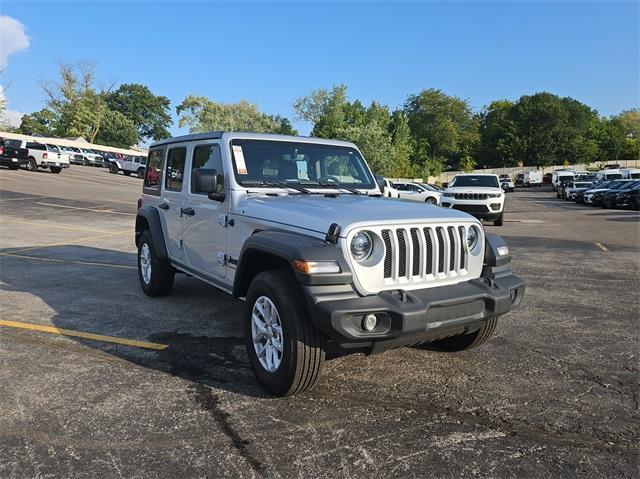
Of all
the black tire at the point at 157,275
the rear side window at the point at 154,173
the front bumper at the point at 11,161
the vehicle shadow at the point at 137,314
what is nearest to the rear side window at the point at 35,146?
the front bumper at the point at 11,161

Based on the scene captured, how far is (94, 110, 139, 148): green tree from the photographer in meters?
94.4

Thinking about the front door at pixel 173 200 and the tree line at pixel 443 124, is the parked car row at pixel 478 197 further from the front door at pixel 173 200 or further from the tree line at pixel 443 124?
the tree line at pixel 443 124

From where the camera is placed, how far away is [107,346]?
185 inches

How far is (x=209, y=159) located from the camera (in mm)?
5164

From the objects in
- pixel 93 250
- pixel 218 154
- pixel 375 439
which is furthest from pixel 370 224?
pixel 93 250

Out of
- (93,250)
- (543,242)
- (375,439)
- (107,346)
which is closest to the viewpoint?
(375,439)

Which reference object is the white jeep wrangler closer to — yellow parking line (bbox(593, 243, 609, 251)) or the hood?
the hood

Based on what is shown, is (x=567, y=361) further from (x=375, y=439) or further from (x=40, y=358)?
(x=40, y=358)

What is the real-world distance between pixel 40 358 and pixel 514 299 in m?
3.90

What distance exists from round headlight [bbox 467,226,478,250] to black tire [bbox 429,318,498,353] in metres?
0.75

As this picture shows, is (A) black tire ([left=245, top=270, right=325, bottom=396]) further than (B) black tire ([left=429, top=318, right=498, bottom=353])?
No

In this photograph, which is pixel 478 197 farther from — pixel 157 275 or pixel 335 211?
pixel 335 211

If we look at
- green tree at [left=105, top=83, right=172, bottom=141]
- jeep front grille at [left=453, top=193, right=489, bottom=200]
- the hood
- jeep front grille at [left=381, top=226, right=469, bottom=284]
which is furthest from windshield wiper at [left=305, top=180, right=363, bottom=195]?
green tree at [left=105, top=83, right=172, bottom=141]

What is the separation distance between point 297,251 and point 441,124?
9954 centimetres
